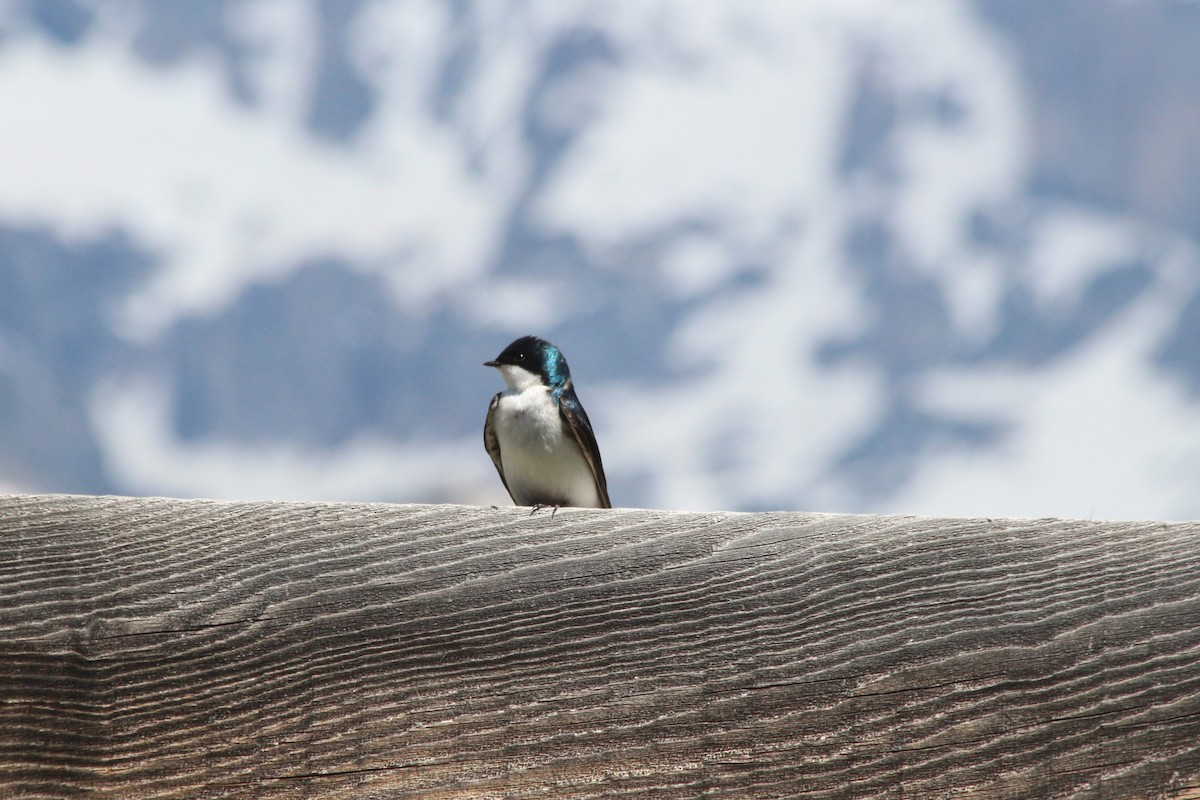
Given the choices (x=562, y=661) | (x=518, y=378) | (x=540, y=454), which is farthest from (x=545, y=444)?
(x=562, y=661)

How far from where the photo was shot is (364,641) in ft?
3.86

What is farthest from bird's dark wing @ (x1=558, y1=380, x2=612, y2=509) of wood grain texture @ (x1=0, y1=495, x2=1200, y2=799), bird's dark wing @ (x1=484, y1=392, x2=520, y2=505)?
wood grain texture @ (x1=0, y1=495, x2=1200, y2=799)

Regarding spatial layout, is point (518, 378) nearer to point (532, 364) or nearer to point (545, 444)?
point (532, 364)

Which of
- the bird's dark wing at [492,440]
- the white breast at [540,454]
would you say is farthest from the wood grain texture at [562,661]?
the bird's dark wing at [492,440]

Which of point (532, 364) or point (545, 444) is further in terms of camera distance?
point (532, 364)

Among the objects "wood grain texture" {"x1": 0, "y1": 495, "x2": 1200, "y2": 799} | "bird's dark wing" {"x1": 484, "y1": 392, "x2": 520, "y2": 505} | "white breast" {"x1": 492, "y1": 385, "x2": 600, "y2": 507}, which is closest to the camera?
"wood grain texture" {"x1": 0, "y1": 495, "x2": 1200, "y2": 799}

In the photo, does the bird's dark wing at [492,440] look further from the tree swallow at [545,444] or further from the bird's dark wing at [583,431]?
the bird's dark wing at [583,431]

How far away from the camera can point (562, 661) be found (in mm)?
1190

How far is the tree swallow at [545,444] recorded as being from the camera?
Result: 3906mm

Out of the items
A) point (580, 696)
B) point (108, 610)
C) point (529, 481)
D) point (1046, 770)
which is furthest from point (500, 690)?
point (529, 481)

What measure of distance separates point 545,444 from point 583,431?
0.49 feet

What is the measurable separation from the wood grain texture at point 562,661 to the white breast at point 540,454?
2613 millimetres

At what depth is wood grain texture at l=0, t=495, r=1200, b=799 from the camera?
1127mm

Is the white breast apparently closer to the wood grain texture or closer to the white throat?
the white throat
